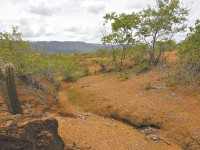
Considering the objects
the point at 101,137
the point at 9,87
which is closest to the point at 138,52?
the point at 101,137

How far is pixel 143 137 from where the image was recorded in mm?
15039

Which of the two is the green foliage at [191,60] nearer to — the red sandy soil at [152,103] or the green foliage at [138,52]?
the red sandy soil at [152,103]

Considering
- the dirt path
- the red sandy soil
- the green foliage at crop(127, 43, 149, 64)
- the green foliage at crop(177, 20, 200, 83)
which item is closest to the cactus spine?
the dirt path

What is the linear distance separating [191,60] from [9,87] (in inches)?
527

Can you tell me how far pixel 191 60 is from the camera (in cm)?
2039

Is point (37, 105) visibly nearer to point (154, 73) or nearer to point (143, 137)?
point (143, 137)

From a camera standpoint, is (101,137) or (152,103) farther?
(152,103)

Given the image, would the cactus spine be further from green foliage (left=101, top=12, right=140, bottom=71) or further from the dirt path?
green foliage (left=101, top=12, right=140, bottom=71)

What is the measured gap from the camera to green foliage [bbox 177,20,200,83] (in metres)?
19.8

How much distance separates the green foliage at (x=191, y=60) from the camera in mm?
19784

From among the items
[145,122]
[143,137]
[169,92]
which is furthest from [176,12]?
[143,137]

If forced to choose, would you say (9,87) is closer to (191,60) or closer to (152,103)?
(152,103)

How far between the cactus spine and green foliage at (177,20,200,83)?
12041 millimetres

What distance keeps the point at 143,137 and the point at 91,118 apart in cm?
458
